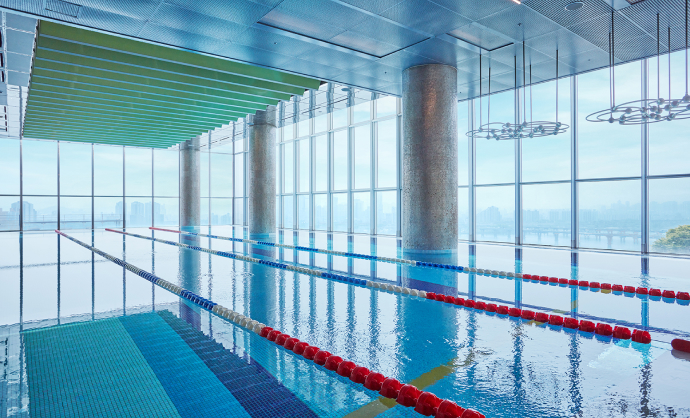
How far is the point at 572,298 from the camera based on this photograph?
5641 millimetres

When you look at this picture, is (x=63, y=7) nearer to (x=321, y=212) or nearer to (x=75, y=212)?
(x=321, y=212)

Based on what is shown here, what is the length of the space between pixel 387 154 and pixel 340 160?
3.07m

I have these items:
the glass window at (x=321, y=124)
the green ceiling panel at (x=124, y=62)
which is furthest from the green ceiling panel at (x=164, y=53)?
the glass window at (x=321, y=124)

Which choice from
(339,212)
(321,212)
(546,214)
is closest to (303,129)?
(321,212)

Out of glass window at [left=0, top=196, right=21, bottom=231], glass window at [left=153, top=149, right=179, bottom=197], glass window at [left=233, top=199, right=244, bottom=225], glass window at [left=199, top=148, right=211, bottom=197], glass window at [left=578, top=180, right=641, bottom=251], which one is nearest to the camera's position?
glass window at [left=578, top=180, right=641, bottom=251]

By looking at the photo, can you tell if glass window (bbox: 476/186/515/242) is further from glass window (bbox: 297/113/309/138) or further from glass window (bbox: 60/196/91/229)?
glass window (bbox: 60/196/91/229)

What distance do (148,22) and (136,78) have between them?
13.3 feet

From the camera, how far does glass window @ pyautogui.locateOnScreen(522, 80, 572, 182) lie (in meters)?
12.0

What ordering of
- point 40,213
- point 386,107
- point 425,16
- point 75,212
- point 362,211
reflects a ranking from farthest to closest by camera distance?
point 75,212, point 40,213, point 362,211, point 386,107, point 425,16

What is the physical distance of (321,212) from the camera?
818 inches

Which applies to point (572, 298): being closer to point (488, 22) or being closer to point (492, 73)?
point (488, 22)

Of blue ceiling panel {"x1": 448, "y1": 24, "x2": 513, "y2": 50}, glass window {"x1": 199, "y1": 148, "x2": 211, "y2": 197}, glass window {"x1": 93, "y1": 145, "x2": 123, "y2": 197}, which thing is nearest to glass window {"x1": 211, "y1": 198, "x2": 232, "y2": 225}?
glass window {"x1": 199, "y1": 148, "x2": 211, "y2": 197}

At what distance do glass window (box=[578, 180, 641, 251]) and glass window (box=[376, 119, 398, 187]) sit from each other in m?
6.66

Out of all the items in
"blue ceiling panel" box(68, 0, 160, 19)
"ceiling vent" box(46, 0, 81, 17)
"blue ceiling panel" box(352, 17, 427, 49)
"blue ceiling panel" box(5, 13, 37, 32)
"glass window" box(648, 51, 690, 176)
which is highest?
"blue ceiling panel" box(5, 13, 37, 32)
